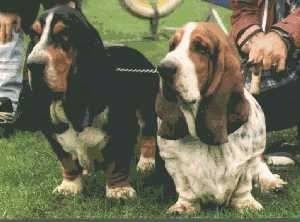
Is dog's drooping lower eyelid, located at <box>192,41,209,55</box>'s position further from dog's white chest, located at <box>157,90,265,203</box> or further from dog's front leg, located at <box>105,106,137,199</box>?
dog's front leg, located at <box>105,106,137,199</box>

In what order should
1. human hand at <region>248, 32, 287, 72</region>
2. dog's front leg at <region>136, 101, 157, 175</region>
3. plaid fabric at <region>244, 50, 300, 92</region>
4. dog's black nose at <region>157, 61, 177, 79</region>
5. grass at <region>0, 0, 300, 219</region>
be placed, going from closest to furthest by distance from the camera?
1. dog's black nose at <region>157, 61, 177, 79</region>
2. human hand at <region>248, 32, 287, 72</region>
3. grass at <region>0, 0, 300, 219</region>
4. dog's front leg at <region>136, 101, 157, 175</region>
5. plaid fabric at <region>244, 50, 300, 92</region>

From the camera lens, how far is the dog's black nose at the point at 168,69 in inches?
109

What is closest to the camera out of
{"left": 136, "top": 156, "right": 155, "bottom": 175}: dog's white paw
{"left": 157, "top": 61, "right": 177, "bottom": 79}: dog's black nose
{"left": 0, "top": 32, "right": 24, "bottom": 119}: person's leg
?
{"left": 157, "top": 61, "right": 177, "bottom": 79}: dog's black nose

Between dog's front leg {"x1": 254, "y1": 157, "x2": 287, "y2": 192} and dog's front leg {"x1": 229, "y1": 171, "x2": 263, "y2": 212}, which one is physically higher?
dog's front leg {"x1": 229, "y1": 171, "x2": 263, "y2": 212}

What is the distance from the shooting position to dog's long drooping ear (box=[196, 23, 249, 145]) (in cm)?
283

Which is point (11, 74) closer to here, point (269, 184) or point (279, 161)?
point (279, 161)

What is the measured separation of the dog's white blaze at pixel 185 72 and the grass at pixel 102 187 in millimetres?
390

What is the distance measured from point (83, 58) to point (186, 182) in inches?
20.5

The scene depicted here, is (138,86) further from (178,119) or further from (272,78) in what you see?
(272,78)

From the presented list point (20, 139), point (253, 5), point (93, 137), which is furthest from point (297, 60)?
point (20, 139)

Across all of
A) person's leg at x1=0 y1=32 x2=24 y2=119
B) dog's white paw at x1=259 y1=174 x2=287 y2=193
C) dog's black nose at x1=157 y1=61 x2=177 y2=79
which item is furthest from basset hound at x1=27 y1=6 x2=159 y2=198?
person's leg at x1=0 y1=32 x2=24 y2=119

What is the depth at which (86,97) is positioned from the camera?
306cm

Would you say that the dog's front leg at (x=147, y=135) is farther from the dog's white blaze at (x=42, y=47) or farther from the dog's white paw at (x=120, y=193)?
the dog's white blaze at (x=42, y=47)

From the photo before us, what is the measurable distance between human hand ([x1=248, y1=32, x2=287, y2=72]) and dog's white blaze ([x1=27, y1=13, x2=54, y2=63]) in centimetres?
66
